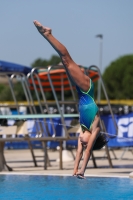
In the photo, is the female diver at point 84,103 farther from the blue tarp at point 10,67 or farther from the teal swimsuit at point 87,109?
the blue tarp at point 10,67

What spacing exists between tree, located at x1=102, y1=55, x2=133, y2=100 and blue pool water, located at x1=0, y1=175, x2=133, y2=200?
70014mm

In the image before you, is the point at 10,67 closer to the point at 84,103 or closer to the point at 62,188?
the point at 62,188

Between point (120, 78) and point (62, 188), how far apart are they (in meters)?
83.1

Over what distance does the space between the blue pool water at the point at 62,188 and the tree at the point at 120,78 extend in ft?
230

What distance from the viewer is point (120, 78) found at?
91938 millimetres

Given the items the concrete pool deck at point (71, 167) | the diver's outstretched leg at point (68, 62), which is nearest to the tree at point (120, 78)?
the concrete pool deck at point (71, 167)

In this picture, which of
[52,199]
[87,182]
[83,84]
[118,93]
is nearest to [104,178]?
[87,182]

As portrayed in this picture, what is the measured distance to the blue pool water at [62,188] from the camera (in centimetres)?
831

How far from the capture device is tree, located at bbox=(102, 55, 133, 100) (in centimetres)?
8356

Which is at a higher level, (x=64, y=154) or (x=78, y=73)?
(x=78, y=73)

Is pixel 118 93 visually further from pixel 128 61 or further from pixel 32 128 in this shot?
pixel 32 128

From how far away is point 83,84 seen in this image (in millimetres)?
7434

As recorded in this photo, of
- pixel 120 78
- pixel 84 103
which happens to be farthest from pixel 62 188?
pixel 120 78

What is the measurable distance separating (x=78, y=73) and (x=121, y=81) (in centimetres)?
8335
